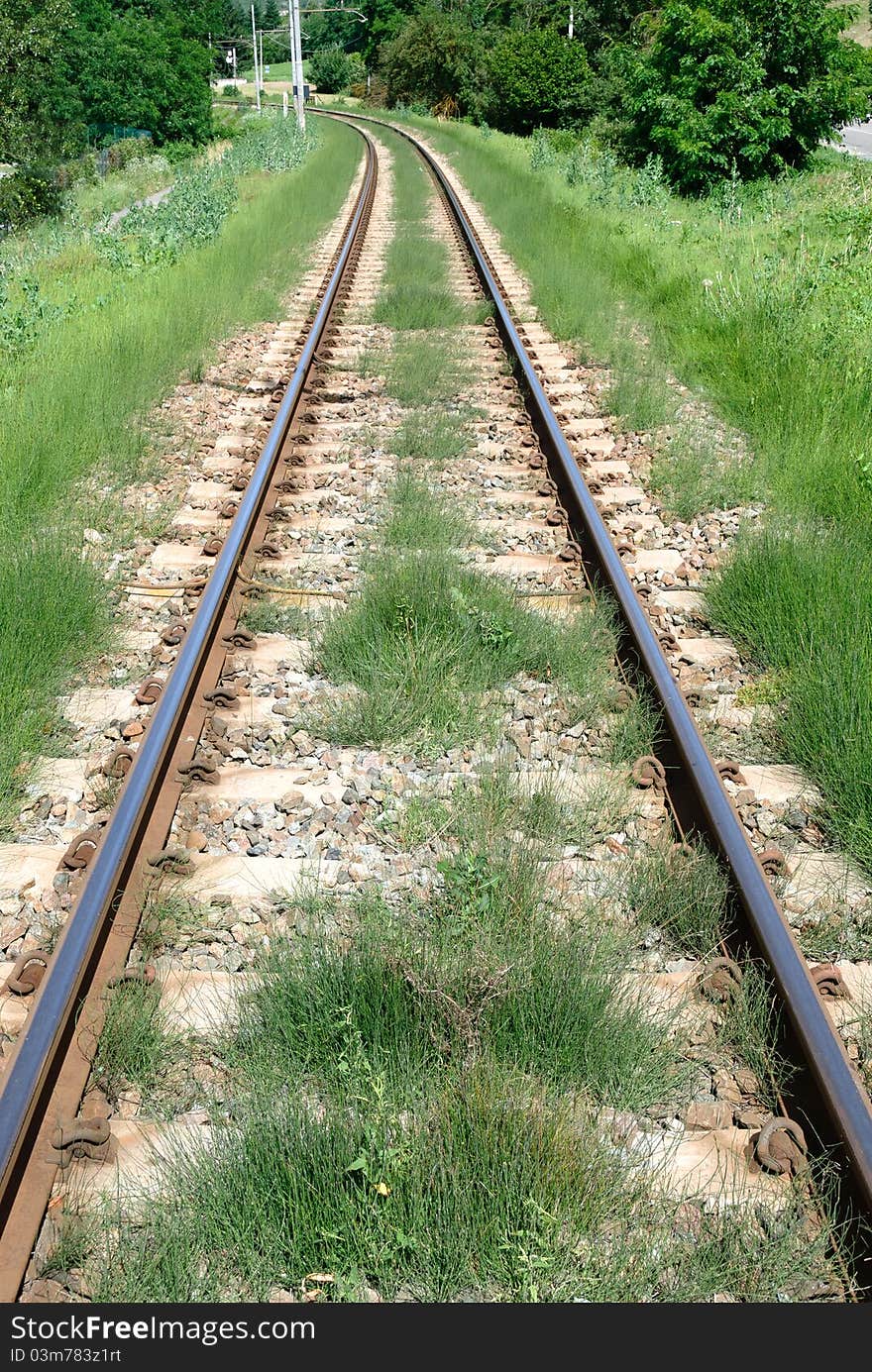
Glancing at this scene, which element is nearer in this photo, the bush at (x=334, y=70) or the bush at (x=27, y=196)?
the bush at (x=27, y=196)

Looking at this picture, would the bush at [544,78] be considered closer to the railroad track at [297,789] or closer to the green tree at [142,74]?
the green tree at [142,74]

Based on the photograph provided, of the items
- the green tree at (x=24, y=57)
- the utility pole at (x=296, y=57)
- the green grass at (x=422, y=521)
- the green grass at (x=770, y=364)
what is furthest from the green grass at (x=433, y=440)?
the utility pole at (x=296, y=57)

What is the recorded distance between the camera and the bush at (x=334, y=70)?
114m

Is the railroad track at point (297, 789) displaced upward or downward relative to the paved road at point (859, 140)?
downward

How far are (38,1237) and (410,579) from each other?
323 centimetres

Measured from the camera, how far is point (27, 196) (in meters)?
31.6

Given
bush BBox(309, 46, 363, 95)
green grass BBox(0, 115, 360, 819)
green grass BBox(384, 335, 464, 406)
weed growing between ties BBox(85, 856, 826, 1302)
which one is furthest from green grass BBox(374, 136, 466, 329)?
bush BBox(309, 46, 363, 95)

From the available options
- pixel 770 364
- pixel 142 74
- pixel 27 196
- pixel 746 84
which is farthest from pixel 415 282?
pixel 142 74

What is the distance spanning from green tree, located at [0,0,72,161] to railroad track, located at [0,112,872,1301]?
2584 cm

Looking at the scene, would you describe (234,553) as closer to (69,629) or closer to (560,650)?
(69,629)

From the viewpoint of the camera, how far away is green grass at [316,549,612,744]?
13.9 ft

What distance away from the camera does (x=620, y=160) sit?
845 inches

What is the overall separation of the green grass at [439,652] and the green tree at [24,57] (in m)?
29.1

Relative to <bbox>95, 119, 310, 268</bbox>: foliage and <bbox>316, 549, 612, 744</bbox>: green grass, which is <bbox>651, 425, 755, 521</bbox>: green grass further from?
<bbox>95, 119, 310, 268</bbox>: foliage
